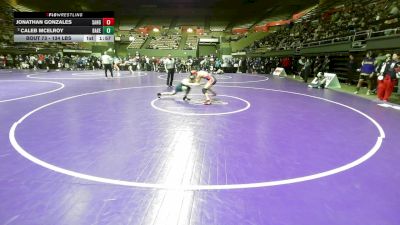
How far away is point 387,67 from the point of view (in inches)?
462

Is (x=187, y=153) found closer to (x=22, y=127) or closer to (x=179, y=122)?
(x=179, y=122)

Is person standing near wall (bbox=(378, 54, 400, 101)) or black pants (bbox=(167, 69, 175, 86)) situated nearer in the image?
person standing near wall (bbox=(378, 54, 400, 101))
